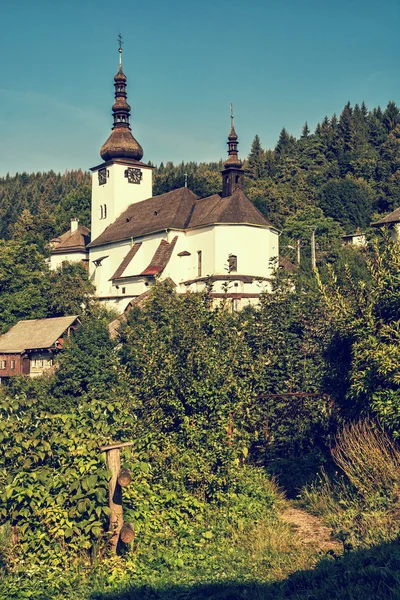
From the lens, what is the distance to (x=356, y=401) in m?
12.2

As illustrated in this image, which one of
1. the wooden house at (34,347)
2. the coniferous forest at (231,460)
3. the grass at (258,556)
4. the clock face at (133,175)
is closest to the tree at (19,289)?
the wooden house at (34,347)

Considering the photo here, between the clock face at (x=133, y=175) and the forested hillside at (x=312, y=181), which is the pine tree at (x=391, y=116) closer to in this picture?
the forested hillside at (x=312, y=181)

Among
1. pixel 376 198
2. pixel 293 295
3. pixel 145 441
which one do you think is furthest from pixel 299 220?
pixel 145 441

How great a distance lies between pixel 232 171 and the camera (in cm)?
5519

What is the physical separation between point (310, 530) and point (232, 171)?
151ft

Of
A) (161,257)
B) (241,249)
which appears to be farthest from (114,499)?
(161,257)

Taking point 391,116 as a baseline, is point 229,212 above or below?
below

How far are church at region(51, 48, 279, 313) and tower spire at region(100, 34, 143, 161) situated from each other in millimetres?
83

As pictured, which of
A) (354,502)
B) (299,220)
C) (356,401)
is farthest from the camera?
(299,220)

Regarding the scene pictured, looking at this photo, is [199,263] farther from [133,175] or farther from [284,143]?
[284,143]

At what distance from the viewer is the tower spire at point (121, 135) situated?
6100 centimetres

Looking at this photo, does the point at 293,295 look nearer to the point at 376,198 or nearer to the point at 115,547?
the point at 115,547

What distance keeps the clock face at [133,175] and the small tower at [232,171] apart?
9290mm

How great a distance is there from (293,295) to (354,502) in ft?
21.3
